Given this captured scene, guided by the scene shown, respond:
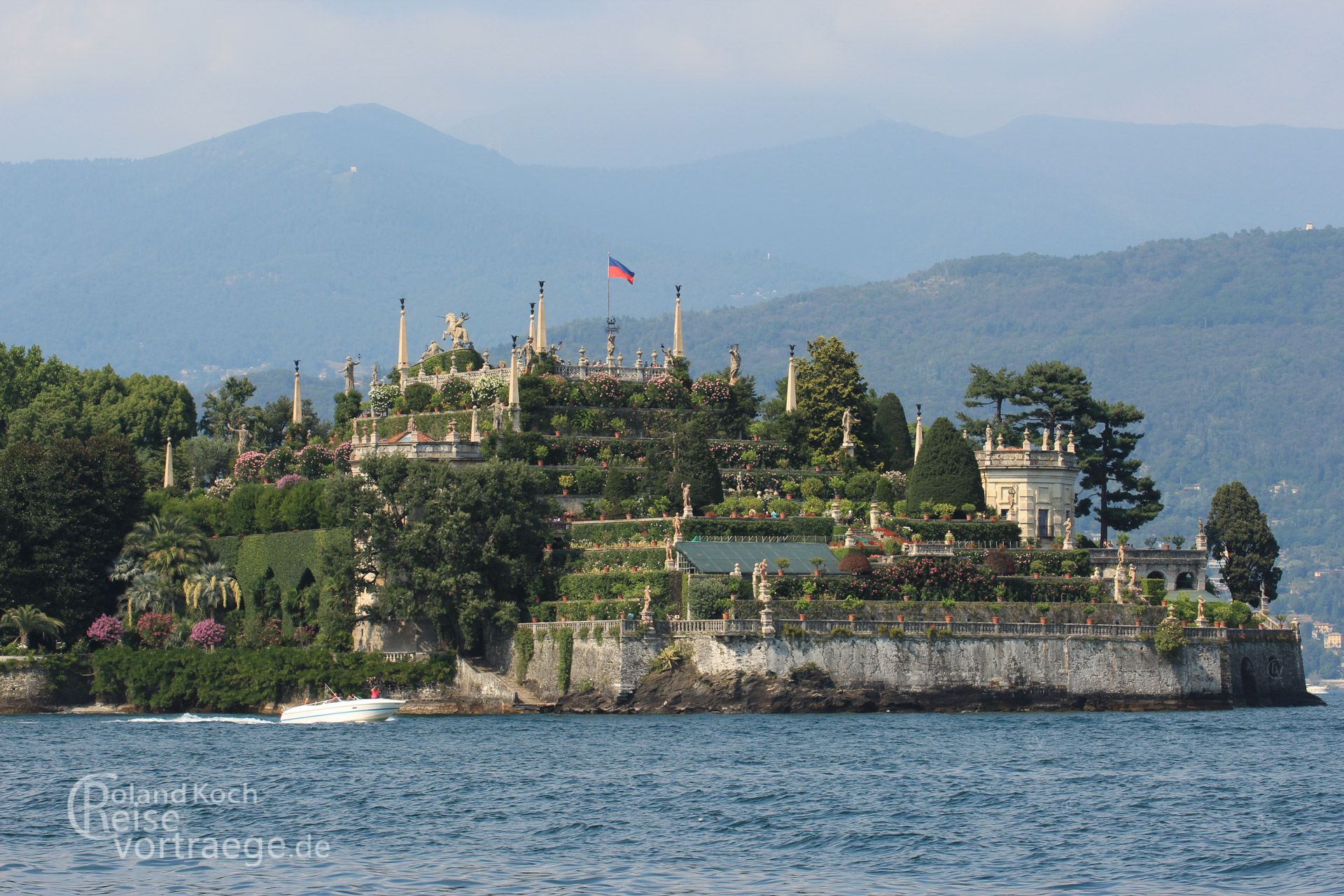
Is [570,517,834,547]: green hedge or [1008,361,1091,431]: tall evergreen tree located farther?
[1008,361,1091,431]: tall evergreen tree

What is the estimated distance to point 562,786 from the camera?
6494cm

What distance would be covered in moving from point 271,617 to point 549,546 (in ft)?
49.1

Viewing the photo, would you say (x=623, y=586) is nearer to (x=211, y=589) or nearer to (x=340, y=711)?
Result: (x=340, y=711)

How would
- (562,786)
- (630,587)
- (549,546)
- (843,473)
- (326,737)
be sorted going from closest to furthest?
(562,786), (326,737), (630,587), (549,546), (843,473)

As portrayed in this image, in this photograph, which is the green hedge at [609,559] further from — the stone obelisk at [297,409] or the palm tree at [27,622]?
the stone obelisk at [297,409]

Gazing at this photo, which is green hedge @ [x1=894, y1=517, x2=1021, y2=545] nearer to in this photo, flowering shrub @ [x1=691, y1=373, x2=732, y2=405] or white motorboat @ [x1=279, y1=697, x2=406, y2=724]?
flowering shrub @ [x1=691, y1=373, x2=732, y2=405]

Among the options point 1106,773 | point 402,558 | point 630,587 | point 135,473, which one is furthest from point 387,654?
point 1106,773

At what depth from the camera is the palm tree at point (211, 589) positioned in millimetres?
103981

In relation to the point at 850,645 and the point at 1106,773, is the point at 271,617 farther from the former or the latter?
the point at 1106,773

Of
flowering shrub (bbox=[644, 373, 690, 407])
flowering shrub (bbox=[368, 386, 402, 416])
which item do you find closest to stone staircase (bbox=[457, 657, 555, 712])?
flowering shrub (bbox=[644, 373, 690, 407])

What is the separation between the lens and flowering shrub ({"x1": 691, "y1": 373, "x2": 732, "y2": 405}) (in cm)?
11431

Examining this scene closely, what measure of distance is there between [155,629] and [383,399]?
67.6 ft

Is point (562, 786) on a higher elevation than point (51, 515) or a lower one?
lower

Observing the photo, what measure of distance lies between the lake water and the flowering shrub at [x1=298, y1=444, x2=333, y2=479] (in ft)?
87.4
